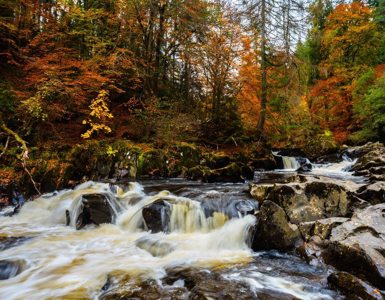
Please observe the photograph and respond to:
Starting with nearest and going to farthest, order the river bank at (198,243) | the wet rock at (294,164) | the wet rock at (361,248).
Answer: the wet rock at (361,248) < the river bank at (198,243) < the wet rock at (294,164)

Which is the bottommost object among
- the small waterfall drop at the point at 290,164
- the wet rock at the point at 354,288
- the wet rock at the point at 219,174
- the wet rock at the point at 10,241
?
the wet rock at the point at 354,288

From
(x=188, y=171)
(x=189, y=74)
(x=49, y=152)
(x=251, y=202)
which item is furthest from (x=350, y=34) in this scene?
(x=49, y=152)

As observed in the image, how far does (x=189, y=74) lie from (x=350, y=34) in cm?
1338

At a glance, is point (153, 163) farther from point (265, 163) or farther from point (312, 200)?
point (312, 200)

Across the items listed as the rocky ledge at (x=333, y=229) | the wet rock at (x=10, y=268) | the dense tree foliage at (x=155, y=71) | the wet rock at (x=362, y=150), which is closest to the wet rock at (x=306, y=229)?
the rocky ledge at (x=333, y=229)

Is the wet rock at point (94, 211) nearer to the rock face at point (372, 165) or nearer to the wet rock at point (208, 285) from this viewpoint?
the wet rock at point (208, 285)

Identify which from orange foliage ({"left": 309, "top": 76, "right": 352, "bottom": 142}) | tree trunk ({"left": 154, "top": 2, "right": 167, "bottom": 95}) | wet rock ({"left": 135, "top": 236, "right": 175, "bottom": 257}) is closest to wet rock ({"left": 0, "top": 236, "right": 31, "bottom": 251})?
wet rock ({"left": 135, "top": 236, "right": 175, "bottom": 257})

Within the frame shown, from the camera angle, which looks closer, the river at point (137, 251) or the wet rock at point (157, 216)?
the river at point (137, 251)

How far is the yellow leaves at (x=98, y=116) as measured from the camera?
11.4m

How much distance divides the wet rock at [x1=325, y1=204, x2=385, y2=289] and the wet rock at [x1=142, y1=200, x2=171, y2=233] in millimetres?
3377

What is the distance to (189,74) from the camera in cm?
1767

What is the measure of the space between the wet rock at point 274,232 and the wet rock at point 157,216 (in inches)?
80.8

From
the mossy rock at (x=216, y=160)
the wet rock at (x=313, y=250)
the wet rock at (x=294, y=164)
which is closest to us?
the wet rock at (x=313, y=250)

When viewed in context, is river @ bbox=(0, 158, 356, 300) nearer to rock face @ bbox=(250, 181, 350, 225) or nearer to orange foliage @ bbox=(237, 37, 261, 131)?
rock face @ bbox=(250, 181, 350, 225)
